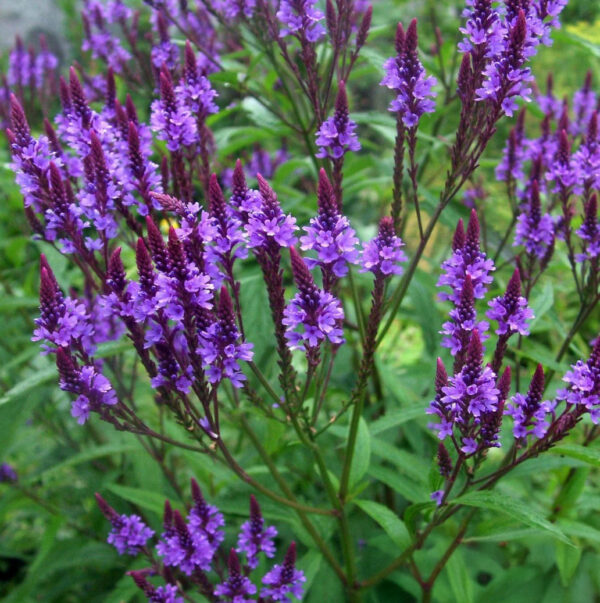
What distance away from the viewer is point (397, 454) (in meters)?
2.67

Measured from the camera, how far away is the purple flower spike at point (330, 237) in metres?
1.81

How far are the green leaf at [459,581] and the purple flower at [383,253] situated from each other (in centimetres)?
133

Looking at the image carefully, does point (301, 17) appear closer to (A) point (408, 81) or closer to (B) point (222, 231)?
(A) point (408, 81)

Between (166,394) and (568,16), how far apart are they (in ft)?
40.9

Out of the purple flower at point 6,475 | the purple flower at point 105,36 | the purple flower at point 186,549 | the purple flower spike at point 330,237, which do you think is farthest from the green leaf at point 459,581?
the purple flower at point 105,36

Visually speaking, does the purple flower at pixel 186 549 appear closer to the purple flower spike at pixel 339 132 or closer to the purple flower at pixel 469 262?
the purple flower at pixel 469 262

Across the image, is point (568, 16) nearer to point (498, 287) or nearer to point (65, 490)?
point (498, 287)

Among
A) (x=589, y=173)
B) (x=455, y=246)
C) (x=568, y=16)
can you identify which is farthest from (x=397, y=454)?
(x=568, y=16)

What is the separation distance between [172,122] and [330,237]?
0.80 meters

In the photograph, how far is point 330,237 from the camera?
72.1 inches

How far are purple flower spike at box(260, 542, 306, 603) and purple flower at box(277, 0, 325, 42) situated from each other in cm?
179

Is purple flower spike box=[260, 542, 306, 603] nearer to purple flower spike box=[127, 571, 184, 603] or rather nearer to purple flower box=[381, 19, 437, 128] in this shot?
purple flower spike box=[127, 571, 184, 603]

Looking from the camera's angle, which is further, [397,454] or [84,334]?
[397,454]

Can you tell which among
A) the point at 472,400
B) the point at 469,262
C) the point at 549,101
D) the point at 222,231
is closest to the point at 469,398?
the point at 472,400
